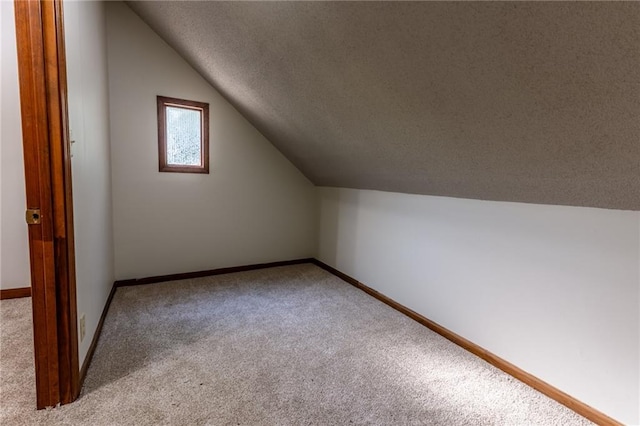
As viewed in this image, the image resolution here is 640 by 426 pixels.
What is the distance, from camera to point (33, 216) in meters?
1.29

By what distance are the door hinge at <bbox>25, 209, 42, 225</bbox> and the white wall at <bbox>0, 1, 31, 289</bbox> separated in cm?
171

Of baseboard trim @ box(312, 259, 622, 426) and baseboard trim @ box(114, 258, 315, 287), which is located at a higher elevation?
baseboard trim @ box(312, 259, 622, 426)

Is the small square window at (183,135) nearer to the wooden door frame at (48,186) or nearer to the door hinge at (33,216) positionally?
the wooden door frame at (48,186)

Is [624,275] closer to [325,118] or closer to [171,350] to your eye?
[325,118]

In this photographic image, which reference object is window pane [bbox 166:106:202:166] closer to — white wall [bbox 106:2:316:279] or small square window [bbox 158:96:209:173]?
small square window [bbox 158:96:209:173]

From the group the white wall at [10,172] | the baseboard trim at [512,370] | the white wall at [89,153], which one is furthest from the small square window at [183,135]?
the baseboard trim at [512,370]

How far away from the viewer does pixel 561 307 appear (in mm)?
1537

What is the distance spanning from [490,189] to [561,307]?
709 mm

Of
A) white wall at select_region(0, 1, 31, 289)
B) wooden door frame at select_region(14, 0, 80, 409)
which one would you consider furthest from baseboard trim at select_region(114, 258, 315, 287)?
wooden door frame at select_region(14, 0, 80, 409)

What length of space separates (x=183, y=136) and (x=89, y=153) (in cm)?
138

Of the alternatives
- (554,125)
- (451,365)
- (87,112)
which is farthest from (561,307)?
(87,112)

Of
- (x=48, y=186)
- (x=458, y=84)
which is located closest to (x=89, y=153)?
(x=48, y=186)

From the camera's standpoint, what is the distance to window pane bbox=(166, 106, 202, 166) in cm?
309

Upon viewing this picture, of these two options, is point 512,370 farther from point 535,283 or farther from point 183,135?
point 183,135
